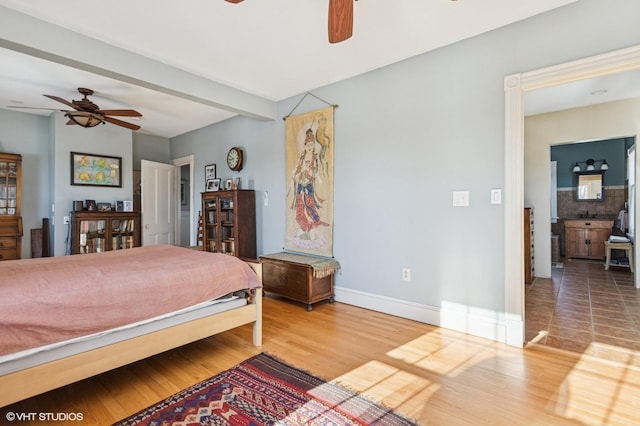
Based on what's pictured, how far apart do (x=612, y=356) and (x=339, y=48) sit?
3.32 metres

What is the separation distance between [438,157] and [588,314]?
2258 millimetres

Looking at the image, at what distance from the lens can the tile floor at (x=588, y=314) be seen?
243cm

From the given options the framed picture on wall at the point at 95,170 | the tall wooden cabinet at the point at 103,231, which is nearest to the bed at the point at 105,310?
the tall wooden cabinet at the point at 103,231

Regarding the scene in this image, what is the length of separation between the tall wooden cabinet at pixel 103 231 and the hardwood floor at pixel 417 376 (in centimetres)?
320

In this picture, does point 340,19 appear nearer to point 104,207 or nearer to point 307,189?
point 307,189

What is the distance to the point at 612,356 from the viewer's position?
2.25 m

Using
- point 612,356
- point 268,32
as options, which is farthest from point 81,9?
point 612,356

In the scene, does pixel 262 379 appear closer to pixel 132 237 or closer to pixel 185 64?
pixel 185 64

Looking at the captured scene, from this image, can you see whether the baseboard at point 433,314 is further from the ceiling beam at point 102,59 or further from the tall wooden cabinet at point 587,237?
the tall wooden cabinet at point 587,237

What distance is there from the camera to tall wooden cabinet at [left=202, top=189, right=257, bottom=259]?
4.32 meters

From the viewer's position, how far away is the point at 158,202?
5.62 m

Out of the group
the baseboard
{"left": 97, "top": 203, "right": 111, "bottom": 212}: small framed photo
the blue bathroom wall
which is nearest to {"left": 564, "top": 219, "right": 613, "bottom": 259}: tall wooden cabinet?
the blue bathroom wall

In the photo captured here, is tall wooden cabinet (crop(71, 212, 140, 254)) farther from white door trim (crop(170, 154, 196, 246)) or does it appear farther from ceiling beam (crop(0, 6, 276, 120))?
ceiling beam (crop(0, 6, 276, 120))

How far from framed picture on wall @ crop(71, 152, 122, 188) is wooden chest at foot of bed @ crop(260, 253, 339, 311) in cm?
316
